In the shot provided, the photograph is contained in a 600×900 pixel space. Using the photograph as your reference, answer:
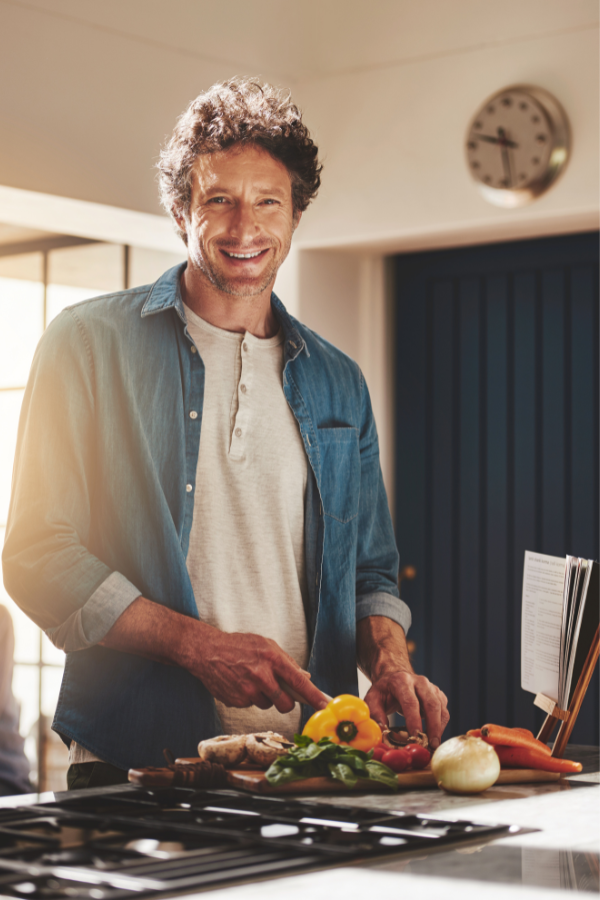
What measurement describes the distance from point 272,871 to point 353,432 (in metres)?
A: 1.52

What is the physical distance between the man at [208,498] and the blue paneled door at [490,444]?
1.32 meters

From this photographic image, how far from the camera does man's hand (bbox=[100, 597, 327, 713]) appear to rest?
6.64 feet

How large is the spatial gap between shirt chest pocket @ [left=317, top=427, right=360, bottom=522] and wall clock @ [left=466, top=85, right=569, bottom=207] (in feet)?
4.42

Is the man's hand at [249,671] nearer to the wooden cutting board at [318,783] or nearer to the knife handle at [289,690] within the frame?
the knife handle at [289,690]

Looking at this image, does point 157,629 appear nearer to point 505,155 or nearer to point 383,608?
point 383,608

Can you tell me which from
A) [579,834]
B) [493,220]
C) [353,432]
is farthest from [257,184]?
[579,834]

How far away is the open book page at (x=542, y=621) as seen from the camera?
202 centimetres

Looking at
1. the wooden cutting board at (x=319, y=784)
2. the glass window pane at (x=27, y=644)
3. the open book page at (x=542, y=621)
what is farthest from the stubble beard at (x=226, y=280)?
the glass window pane at (x=27, y=644)

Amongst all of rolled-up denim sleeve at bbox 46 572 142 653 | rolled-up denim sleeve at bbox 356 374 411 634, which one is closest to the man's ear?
rolled-up denim sleeve at bbox 356 374 411 634

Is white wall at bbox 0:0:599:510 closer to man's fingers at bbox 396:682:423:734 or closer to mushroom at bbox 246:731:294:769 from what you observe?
man's fingers at bbox 396:682:423:734

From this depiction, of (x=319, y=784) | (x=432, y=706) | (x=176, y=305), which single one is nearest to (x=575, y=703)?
(x=432, y=706)

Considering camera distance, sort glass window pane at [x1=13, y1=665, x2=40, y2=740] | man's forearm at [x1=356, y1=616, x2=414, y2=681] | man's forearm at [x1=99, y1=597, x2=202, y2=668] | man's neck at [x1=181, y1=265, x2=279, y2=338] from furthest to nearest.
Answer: glass window pane at [x1=13, y1=665, x2=40, y2=740]
man's neck at [x1=181, y1=265, x2=279, y2=338]
man's forearm at [x1=356, y1=616, x2=414, y2=681]
man's forearm at [x1=99, y1=597, x2=202, y2=668]

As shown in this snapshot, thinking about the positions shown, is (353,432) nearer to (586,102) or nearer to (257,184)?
(257,184)

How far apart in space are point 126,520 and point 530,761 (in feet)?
2.95
